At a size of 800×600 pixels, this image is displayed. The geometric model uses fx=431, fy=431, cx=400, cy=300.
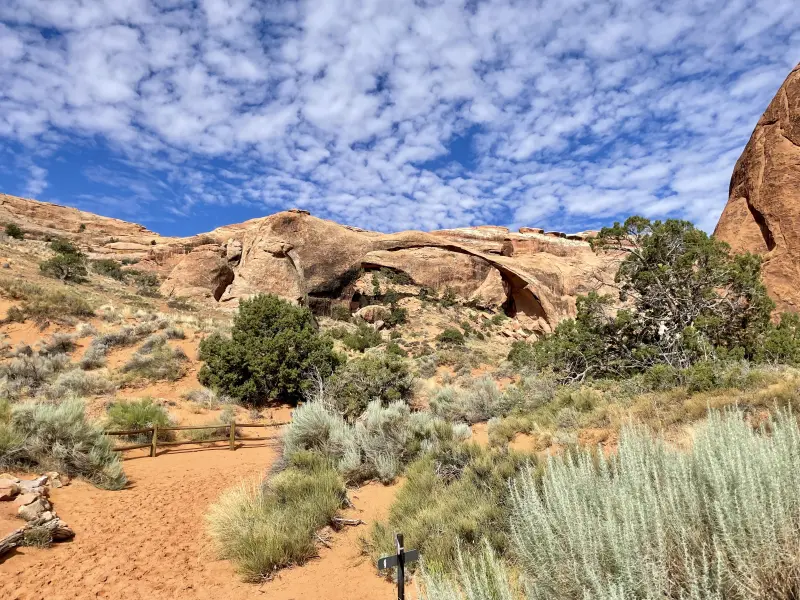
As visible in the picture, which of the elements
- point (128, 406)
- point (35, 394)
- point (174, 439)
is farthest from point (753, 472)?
point (35, 394)

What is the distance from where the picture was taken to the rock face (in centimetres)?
1192

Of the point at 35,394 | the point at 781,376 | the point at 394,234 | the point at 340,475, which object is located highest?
the point at 394,234

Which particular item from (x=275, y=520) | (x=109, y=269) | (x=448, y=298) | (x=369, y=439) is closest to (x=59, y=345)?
(x=369, y=439)

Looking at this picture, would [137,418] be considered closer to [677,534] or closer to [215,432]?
[215,432]

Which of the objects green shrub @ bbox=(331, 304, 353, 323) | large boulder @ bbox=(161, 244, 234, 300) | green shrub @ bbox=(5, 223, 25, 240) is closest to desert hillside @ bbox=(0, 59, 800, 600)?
large boulder @ bbox=(161, 244, 234, 300)

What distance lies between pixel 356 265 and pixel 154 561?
31469 mm

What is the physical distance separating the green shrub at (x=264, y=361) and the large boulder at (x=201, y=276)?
687 inches

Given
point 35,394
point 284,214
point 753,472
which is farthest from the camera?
point 284,214

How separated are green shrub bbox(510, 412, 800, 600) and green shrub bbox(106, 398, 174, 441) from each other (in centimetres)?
1079

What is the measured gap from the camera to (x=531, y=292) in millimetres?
35188

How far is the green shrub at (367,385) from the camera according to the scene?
1196 centimetres

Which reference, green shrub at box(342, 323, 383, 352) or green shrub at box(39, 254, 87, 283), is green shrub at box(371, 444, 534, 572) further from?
green shrub at box(39, 254, 87, 283)

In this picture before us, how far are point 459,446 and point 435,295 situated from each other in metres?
A: 30.8

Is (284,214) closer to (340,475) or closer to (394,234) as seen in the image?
(394,234)
